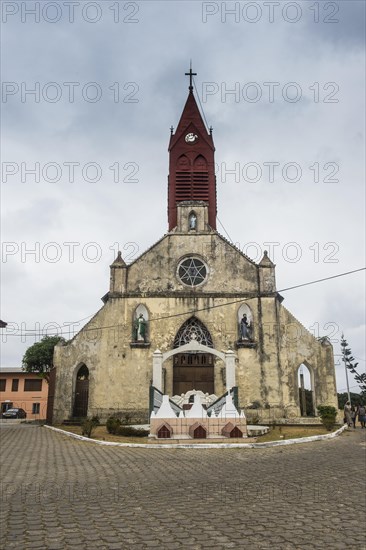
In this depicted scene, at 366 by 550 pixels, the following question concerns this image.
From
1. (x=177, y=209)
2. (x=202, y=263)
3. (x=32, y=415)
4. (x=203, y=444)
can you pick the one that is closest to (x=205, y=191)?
(x=177, y=209)

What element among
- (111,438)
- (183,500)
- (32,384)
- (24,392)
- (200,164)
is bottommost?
(183,500)

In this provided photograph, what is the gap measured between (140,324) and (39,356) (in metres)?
31.7

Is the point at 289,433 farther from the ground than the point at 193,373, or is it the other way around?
the point at 193,373

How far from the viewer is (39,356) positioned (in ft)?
171

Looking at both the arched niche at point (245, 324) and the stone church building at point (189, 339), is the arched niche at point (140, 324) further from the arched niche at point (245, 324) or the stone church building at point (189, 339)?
the arched niche at point (245, 324)

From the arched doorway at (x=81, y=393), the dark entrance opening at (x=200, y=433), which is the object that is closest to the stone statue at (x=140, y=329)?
the arched doorway at (x=81, y=393)

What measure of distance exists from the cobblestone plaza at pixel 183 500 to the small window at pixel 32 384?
40.8 meters

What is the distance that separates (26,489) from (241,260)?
19.1 m

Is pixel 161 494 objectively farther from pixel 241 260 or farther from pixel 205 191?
pixel 205 191

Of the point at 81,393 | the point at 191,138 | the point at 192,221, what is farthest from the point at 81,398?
the point at 191,138

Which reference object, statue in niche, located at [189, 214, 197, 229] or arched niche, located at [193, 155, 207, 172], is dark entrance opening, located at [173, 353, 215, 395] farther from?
arched niche, located at [193, 155, 207, 172]

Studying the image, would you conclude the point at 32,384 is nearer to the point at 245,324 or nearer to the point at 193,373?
the point at 193,373

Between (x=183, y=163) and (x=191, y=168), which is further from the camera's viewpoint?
(x=183, y=163)

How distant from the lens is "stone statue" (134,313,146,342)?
24.2 meters
